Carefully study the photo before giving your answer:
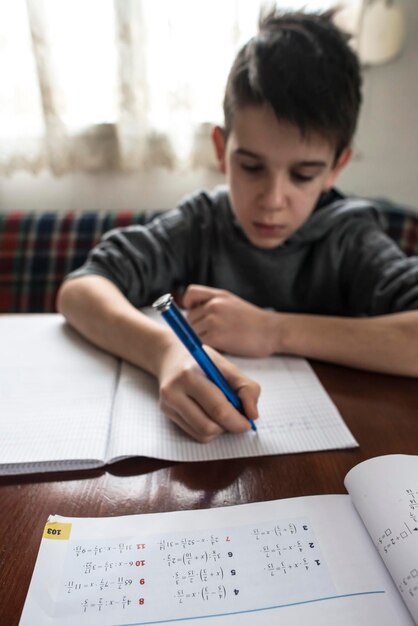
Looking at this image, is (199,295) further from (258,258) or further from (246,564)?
(246,564)

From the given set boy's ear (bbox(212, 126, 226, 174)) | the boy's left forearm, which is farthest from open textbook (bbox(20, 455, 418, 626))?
boy's ear (bbox(212, 126, 226, 174))

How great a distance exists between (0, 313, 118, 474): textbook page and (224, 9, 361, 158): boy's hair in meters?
0.44

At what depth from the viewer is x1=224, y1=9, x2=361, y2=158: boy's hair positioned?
0.62 m

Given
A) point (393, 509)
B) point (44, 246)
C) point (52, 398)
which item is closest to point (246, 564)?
point (393, 509)

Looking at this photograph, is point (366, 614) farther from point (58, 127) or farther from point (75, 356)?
point (58, 127)

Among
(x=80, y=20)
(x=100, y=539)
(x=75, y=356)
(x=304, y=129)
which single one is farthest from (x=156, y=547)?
(x=80, y=20)

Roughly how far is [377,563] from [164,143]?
1.20 metres

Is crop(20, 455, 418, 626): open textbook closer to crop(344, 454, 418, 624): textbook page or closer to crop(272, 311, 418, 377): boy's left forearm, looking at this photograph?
crop(344, 454, 418, 624): textbook page

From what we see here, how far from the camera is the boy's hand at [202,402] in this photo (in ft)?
1.39

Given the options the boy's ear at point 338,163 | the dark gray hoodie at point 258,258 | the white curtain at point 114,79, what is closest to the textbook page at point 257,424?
the dark gray hoodie at point 258,258

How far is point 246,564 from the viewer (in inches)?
12.2

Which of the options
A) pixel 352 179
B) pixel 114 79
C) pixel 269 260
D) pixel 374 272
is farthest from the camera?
pixel 352 179

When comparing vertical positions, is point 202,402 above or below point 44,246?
above

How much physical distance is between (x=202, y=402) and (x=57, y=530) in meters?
0.17
